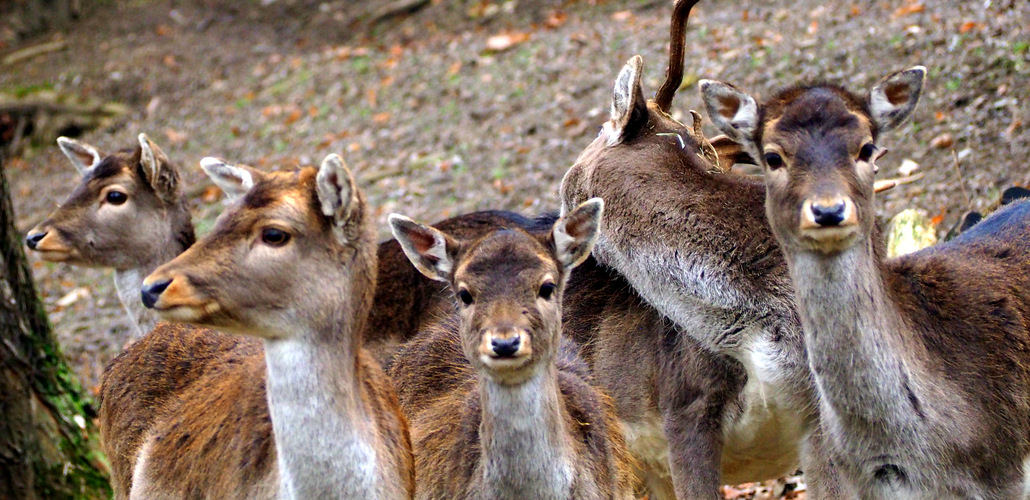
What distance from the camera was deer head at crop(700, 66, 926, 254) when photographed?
14.9 feet

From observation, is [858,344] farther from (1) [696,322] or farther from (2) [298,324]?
(2) [298,324]

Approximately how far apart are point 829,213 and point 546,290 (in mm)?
1225

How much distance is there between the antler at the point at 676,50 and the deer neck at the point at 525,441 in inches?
111

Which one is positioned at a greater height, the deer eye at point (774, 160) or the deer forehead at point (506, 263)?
the deer eye at point (774, 160)

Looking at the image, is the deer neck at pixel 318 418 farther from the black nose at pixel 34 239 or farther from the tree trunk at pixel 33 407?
the black nose at pixel 34 239

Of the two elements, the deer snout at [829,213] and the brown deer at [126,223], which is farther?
the brown deer at [126,223]

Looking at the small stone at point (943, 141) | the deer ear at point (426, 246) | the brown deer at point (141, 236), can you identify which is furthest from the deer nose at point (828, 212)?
the small stone at point (943, 141)

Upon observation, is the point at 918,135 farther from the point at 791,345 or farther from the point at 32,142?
the point at 32,142

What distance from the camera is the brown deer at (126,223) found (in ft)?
24.7

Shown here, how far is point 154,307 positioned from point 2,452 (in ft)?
12.3

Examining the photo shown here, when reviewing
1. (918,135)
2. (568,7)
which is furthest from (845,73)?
(568,7)

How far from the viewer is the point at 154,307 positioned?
425 centimetres

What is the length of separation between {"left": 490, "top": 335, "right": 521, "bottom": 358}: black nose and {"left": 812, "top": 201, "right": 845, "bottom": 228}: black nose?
1298 mm

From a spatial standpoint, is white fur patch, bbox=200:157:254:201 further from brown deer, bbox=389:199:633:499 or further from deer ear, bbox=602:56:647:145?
deer ear, bbox=602:56:647:145
